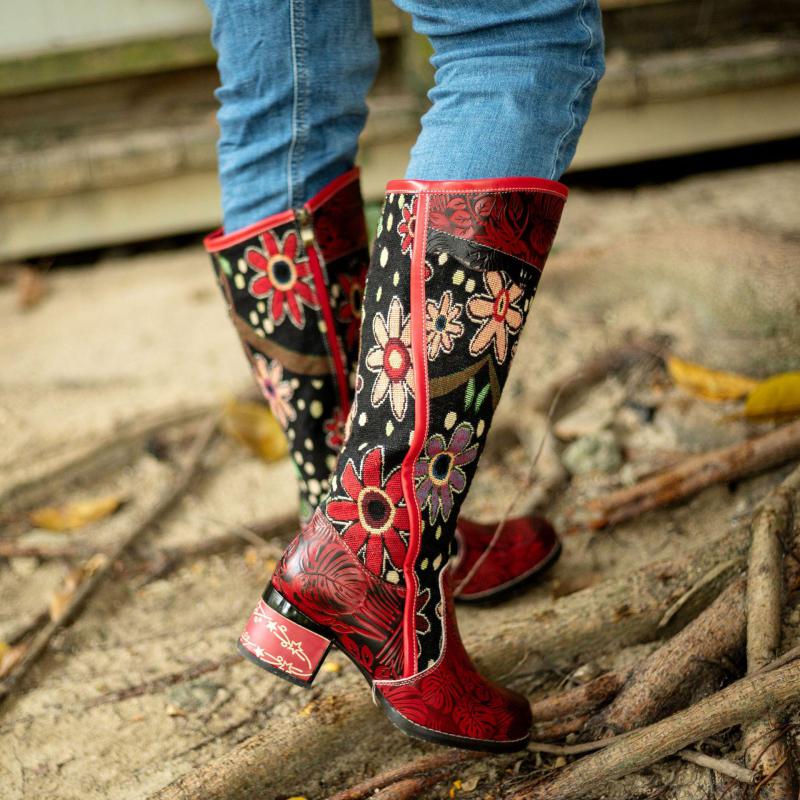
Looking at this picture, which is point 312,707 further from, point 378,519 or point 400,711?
point 378,519

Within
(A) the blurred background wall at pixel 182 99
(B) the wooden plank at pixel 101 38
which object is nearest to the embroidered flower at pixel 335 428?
(A) the blurred background wall at pixel 182 99

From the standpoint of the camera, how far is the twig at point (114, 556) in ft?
4.32

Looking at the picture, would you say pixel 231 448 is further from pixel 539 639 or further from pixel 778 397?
pixel 778 397

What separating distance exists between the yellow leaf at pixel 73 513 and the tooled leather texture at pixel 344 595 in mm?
919

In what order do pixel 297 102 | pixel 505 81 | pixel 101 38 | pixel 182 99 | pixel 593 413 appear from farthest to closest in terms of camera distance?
pixel 182 99 → pixel 101 38 → pixel 593 413 → pixel 297 102 → pixel 505 81

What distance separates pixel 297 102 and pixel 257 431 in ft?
3.12

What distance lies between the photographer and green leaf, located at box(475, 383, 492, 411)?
0.92 meters

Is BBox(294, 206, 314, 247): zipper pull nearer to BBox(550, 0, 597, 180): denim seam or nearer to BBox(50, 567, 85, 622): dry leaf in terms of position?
BBox(550, 0, 597, 180): denim seam

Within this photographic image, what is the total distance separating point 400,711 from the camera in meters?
1.00

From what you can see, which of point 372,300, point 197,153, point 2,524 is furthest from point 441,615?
point 197,153

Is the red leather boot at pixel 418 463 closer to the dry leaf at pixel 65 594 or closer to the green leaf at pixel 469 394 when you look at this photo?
the green leaf at pixel 469 394

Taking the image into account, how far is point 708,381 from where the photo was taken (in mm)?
1799

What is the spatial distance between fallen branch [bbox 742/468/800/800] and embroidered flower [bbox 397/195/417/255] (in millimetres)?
611

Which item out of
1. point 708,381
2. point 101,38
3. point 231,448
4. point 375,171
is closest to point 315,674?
point 231,448
